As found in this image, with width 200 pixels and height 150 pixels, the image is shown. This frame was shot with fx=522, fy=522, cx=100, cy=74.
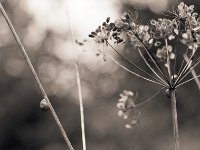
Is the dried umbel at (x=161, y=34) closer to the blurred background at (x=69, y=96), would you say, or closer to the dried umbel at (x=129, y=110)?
the dried umbel at (x=129, y=110)

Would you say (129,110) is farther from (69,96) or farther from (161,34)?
(69,96)

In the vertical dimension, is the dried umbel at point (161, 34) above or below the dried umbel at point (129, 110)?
above

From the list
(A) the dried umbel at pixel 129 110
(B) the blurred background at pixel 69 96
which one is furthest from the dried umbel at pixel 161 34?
(B) the blurred background at pixel 69 96

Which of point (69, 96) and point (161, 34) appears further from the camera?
point (69, 96)

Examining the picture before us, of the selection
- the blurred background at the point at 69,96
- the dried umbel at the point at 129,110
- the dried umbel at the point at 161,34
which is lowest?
the dried umbel at the point at 129,110

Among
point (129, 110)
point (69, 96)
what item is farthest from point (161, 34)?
point (69, 96)

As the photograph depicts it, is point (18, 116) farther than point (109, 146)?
No

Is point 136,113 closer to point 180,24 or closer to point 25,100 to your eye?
point 180,24

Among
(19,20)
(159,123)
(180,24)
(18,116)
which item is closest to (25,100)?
(18,116)
